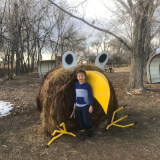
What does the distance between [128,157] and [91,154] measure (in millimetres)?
632

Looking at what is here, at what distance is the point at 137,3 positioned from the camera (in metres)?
7.33

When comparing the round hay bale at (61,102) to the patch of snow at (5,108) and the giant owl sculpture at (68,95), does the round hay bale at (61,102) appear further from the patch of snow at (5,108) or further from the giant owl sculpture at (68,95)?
the patch of snow at (5,108)

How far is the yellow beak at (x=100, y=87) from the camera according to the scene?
334 centimetres

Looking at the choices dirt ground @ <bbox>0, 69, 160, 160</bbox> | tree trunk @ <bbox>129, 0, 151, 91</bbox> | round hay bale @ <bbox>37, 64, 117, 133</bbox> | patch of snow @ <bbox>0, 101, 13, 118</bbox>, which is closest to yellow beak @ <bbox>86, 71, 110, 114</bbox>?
round hay bale @ <bbox>37, 64, 117, 133</bbox>

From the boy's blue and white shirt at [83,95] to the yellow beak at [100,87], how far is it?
13 centimetres

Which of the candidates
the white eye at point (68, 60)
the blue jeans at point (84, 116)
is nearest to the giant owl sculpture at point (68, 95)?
the white eye at point (68, 60)

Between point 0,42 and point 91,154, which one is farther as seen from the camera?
point 0,42

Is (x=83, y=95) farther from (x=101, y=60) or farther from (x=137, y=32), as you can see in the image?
(x=137, y=32)

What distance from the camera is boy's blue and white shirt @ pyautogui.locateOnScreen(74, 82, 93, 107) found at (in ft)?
11.2

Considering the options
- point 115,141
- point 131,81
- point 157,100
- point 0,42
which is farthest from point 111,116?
point 0,42

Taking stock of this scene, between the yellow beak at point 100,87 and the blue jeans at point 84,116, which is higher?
the yellow beak at point 100,87

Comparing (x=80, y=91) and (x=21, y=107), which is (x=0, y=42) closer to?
(x=21, y=107)

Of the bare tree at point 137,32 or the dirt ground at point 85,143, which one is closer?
the dirt ground at point 85,143

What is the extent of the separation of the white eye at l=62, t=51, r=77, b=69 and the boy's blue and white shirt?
2.32 feet
